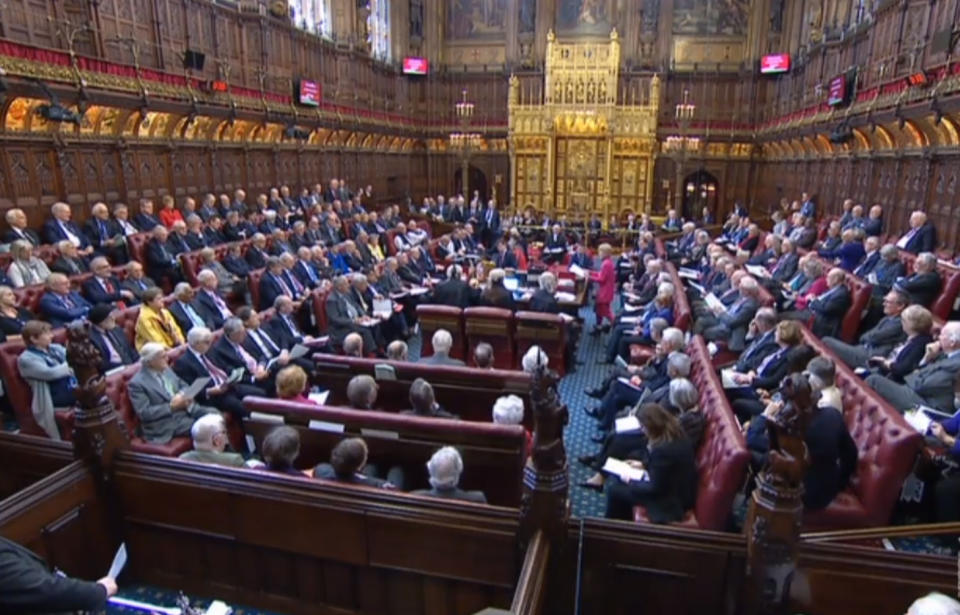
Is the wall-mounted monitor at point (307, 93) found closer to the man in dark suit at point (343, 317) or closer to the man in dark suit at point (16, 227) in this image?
the man in dark suit at point (16, 227)

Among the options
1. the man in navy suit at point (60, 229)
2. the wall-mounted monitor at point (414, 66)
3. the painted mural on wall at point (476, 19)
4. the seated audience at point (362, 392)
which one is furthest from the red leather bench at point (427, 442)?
the painted mural on wall at point (476, 19)

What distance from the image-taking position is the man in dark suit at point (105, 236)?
28.9ft

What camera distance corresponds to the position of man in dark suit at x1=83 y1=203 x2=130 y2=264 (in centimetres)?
882

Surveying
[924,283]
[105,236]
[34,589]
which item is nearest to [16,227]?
[105,236]

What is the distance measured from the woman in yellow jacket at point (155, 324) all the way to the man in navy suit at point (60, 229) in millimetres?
3490

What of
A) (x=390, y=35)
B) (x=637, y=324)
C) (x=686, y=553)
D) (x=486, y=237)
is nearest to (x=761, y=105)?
(x=486, y=237)

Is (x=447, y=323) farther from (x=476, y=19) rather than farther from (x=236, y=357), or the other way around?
(x=476, y=19)

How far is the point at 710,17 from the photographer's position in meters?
20.3

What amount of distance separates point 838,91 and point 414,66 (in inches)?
574

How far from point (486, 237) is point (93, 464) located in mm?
13743

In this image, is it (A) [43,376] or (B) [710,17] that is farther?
(B) [710,17]

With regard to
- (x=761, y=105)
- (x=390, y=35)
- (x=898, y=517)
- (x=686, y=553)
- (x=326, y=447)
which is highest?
(x=390, y=35)

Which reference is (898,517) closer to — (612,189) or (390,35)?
(612,189)

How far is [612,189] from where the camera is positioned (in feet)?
67.2
